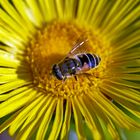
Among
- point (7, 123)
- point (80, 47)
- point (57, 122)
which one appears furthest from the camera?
point (80, 47)

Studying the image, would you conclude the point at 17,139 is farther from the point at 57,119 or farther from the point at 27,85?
the point at 27,85

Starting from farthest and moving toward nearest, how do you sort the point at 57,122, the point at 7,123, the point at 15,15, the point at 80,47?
the point at 15,15 < the point at 80,47 < the point at 57,122 < the point at 7,123

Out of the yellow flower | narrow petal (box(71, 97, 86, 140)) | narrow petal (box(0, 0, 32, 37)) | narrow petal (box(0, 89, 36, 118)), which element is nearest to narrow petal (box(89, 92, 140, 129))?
the yellow flower

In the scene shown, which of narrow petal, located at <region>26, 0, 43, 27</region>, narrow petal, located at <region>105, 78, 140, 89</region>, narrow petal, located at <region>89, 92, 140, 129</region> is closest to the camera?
narrow petal, located at <region>89, 92, 140, 129</region>

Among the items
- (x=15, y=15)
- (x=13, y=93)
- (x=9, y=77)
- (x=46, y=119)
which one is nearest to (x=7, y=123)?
(x=46, y=119)

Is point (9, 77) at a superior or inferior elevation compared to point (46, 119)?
superior

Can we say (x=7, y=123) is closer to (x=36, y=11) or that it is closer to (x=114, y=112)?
(x=114, y=112)

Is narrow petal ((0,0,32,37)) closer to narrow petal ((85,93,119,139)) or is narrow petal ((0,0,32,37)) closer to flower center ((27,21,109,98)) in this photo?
flower center ((27,21,109,98))

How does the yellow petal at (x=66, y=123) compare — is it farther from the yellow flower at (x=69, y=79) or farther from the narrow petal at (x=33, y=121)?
the narrow petal at (x=33, y=121)
